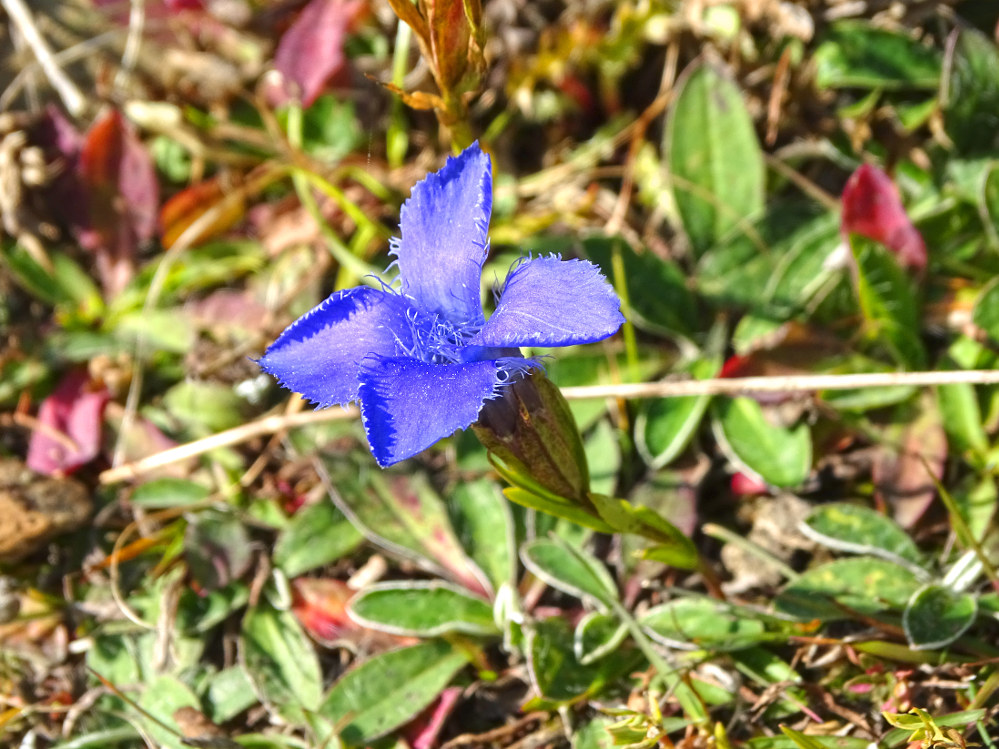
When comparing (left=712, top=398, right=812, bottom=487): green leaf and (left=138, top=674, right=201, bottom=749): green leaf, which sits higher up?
(left=712, top=398, right=812, bottom=487): green leaf

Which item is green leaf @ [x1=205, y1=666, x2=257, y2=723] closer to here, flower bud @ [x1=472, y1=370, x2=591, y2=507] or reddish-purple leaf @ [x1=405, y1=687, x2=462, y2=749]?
reddish-purple leaf @ [x1=405, y1=687, x2=462, y2=749]

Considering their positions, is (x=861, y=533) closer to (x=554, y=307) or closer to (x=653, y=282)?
(x=653, y=282)

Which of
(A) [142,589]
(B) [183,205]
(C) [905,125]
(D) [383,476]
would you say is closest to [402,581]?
(D) [383,476]

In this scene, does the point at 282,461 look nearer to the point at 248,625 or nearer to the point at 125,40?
the point at 248,625

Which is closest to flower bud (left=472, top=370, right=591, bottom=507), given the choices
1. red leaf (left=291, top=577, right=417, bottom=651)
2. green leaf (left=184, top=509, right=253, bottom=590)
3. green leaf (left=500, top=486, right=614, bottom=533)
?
green leaf (left=500, top=486, right=614, bottom=533)

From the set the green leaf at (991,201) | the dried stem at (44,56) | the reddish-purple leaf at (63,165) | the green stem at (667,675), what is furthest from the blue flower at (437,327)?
the dried stem at (44,56)

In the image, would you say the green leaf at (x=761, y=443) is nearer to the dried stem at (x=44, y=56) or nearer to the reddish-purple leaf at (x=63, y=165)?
the reddish-purple leaf at (x=63, y=165)
